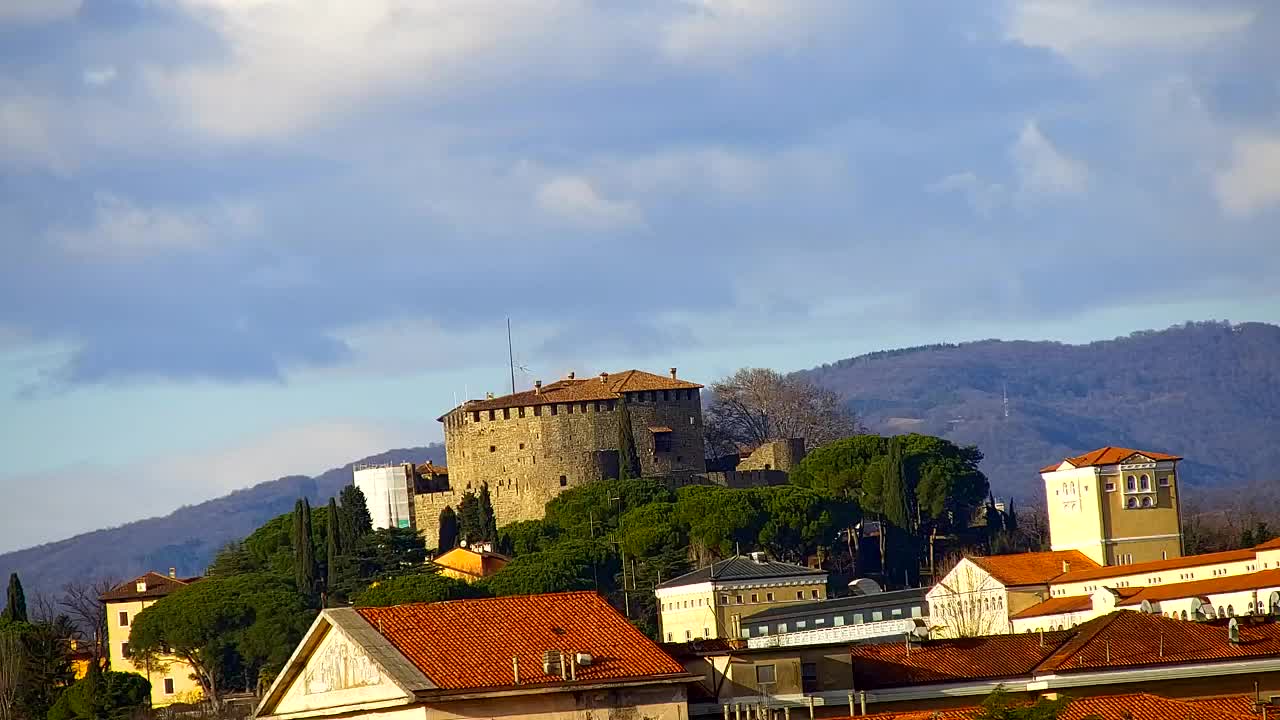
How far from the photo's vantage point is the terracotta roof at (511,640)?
1175 inches

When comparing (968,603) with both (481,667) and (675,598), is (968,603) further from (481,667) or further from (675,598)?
(481,667)

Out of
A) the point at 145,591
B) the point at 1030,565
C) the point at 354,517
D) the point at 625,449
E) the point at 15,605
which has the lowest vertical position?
the point at 1030,565

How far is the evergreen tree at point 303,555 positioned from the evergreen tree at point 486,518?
29.2 feet

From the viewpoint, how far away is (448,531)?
9931 centimetres

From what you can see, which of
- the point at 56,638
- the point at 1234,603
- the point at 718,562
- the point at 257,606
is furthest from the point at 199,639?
the point at 1234,603

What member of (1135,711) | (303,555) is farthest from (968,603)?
(1135,711)

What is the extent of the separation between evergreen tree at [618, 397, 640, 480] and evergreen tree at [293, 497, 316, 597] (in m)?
14.1

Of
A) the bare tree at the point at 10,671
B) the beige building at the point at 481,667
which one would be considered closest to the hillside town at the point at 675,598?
the beige building at the point at 481,667

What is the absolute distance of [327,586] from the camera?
286 feet

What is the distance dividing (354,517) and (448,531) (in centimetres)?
857

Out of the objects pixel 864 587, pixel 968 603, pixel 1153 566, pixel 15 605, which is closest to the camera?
pixel 1153 566

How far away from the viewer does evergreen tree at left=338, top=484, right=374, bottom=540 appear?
295 feet

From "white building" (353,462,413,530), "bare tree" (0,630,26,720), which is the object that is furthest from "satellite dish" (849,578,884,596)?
"bare tree" (0,630,26,720)

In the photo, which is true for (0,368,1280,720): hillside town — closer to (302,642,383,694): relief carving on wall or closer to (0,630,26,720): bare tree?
(302,642,383,694): relief carving on wall
